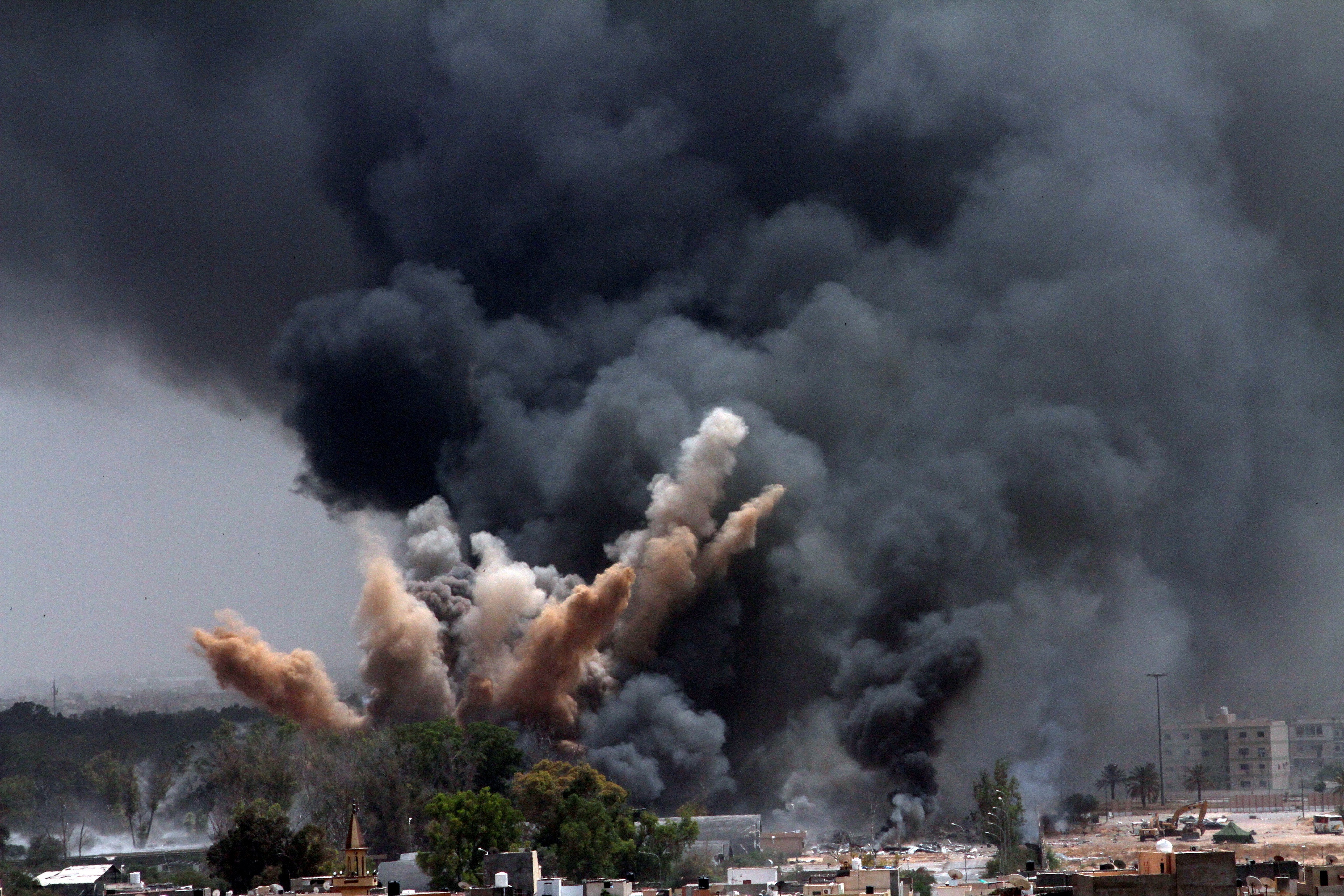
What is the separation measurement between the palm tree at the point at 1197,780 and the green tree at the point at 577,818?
3303 cm

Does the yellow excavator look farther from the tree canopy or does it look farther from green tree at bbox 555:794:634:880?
the tree canopy

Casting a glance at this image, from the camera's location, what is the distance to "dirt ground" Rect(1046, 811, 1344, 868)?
218 ft

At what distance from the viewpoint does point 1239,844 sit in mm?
70312

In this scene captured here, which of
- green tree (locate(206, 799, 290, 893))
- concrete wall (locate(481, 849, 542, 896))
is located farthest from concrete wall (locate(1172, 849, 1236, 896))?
green tree (locate(206, 799, 290, 893))

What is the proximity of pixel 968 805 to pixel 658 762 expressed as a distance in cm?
1106

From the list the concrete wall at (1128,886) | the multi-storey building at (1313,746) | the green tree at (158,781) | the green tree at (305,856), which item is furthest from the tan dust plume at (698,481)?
the concrete wall at (1128,886)

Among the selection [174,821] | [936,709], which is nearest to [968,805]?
[936,709]

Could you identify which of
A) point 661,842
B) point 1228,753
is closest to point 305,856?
point 661,842

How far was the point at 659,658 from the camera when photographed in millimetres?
87875

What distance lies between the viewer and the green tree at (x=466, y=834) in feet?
198

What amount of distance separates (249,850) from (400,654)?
25.7 metres

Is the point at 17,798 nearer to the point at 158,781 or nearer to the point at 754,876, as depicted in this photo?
the point at 158,781

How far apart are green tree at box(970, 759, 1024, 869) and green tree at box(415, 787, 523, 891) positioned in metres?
14.7

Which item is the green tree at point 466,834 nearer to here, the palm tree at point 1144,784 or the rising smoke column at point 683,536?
the rising smoke column at point 683,536
